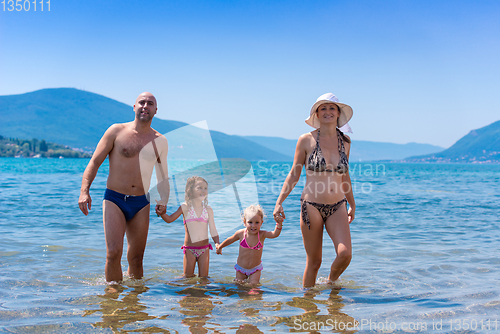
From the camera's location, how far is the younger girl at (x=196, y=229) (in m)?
6.07

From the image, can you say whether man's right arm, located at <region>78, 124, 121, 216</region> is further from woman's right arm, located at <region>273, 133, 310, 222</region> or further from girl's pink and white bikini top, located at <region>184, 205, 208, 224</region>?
woman's right arm, located at <region>273, 133, 310, 222</region>

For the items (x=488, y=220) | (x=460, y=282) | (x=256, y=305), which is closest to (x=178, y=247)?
(x=256, y=305)

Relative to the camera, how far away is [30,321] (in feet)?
13.4

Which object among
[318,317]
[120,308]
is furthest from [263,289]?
[120,308]

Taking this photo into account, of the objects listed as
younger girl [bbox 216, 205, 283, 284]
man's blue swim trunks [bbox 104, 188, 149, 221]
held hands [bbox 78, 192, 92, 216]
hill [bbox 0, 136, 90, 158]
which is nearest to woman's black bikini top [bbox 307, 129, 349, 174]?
younger girl [bbox 216, 205, 283, 284]

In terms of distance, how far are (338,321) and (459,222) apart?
10.1 m

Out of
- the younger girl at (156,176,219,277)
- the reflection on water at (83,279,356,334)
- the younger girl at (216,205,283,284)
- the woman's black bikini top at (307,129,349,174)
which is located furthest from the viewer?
the younger girl at (156,176,219,277)

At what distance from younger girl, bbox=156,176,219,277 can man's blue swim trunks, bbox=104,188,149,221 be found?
74 cm

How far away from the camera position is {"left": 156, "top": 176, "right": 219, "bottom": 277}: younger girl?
6.07m

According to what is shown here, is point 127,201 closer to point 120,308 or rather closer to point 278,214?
point 120,308

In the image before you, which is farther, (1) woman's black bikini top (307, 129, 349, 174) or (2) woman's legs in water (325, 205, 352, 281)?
(1) woman's black bikini top (307, 129, 349, 174)

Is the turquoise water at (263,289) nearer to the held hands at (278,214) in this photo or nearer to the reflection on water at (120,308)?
the reflection on water at (120,308)

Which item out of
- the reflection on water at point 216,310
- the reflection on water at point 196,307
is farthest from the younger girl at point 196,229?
the reflection on water at point 196,307

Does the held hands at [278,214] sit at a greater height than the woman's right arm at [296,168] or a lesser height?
lesser
